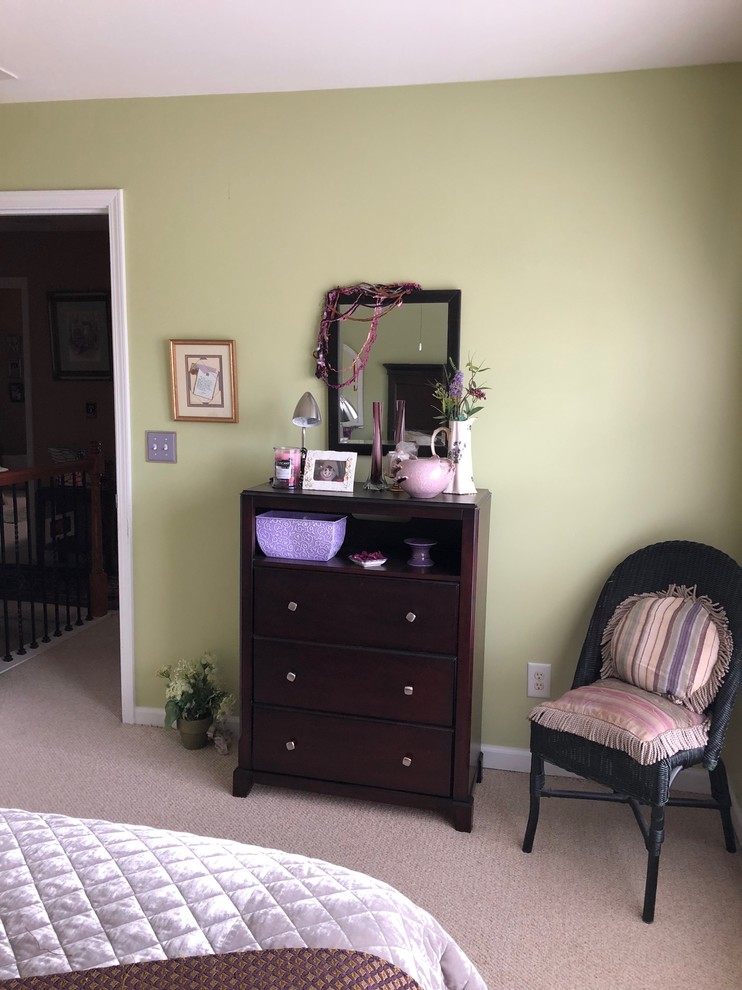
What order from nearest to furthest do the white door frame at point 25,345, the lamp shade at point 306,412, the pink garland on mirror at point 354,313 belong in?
1. the lamp shade at point 306,412
2. the pink garland on mirror at point 354,313
3. the white door frame at point 25,345

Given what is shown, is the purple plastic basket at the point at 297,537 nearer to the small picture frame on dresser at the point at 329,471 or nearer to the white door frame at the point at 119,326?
the small picture frame on dresser at the point at 329,471

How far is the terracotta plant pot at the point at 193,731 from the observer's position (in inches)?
119

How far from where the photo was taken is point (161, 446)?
3.13 metres

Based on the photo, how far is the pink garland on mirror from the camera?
284cm

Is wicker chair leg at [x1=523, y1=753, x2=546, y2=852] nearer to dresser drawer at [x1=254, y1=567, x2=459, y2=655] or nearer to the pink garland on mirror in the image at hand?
dresser drawer at [x1=254, y1=567, x2=459, y2=655]

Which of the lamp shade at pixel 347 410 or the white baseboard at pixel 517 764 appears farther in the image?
the lamp shade at pixel 347 410

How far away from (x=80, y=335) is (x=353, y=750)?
14.6ft

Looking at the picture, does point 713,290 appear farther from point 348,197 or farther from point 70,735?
point 70,735

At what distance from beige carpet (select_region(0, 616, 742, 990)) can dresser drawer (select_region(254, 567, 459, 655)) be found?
61cm

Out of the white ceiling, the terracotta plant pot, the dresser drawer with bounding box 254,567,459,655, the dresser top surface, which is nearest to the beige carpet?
the terracotta plant pot

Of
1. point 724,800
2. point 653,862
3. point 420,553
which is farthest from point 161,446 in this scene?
point 724,800

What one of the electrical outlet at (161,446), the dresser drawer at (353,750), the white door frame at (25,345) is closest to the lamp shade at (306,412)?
the electrical outlet at (161,446)

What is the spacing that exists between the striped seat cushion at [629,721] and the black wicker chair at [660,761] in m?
0.03

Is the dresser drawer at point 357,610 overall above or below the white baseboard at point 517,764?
above
